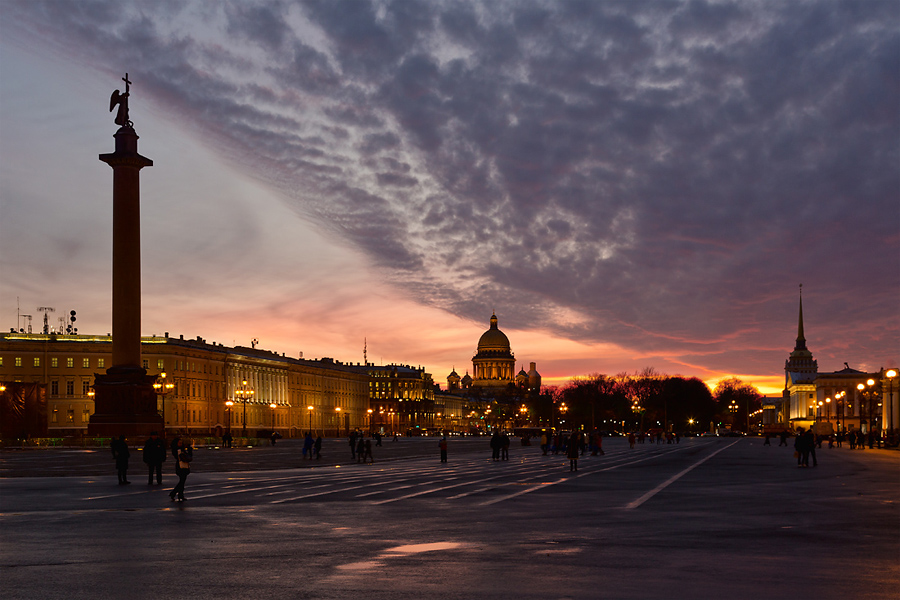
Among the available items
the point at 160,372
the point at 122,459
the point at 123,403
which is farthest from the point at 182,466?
the point at 160,372

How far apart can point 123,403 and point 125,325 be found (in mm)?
5883

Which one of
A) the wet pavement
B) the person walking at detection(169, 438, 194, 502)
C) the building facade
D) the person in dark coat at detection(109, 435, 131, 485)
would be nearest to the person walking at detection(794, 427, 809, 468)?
the wet pavement

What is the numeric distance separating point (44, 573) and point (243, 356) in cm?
16994

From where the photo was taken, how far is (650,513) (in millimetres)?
22766

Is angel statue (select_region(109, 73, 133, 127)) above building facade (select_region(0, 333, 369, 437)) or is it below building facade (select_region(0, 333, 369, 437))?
above

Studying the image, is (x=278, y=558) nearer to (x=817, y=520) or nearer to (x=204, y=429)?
(x=817, y=520)

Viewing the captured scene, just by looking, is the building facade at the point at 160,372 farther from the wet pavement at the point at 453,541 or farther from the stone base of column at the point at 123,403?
the wet pavement at the point at 453,541

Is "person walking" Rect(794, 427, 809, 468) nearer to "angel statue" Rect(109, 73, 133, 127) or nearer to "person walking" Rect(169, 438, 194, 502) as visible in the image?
"person walking" Rect(169, 438, 194, 502)

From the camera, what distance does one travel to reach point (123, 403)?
3061 inches

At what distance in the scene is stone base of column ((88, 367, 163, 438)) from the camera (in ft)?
254

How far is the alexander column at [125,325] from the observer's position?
77625 millimetres

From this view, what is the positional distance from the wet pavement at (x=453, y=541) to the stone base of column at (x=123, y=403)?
45.2 meters

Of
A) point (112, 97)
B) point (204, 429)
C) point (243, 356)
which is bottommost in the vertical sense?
point (204, 429)

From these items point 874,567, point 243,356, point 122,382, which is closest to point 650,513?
point 874,567
